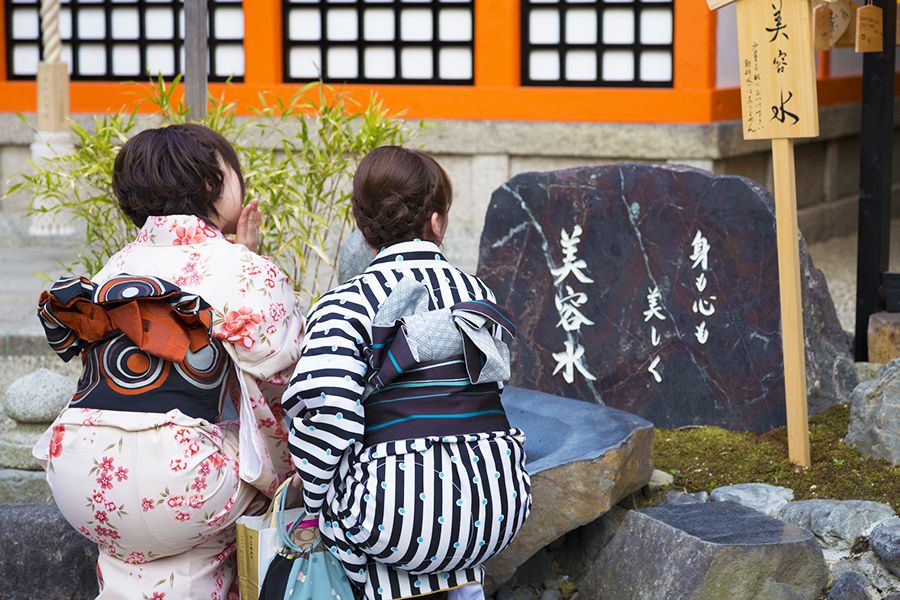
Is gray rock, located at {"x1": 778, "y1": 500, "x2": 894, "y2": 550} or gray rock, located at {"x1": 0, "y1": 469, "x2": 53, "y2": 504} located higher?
gray rock, located at {"x1": 778, "y1": 500, "x2": 894, "y2": 550}

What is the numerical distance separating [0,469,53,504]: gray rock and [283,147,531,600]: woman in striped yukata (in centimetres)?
245

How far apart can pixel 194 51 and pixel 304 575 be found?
319cm

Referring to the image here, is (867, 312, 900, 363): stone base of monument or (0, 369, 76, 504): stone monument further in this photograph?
(867, 312, 900, 363): stone base of monument

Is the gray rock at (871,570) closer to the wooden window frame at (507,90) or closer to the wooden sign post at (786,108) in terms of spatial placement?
the wooden sign post at (786,108)

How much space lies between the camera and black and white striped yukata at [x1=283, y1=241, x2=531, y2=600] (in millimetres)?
2854

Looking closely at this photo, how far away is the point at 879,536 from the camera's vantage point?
3756 mm

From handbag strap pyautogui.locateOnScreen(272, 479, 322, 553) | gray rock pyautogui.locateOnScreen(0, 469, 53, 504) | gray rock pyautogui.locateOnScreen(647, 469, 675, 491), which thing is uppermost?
handbag strap pyautogui.locateOnScreen(272, 479, 322, 553)

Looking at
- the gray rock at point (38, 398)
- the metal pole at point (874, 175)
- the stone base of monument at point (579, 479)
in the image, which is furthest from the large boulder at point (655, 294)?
the gray rock at point (38, 398)

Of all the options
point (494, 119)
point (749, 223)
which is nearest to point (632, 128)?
point (494, 119)

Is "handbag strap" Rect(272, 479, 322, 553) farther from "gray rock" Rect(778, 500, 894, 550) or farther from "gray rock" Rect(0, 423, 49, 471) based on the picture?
"gray rock" Rect(0, 423, 49, 471)

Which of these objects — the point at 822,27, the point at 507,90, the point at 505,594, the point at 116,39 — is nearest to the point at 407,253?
the point at 505,594

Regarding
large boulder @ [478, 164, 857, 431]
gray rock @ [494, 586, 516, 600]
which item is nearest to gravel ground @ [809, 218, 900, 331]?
large boulder @ [478, 164, 857, 431]

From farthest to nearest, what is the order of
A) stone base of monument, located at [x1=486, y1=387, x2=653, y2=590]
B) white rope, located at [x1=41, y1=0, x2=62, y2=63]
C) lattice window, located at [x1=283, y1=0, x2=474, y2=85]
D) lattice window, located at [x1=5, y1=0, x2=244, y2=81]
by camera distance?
lattice window, located at [x1=5, y1=0, x2=244, y2=81], lattice window, located at [x1=283, y1=0, x2=474, y2=85], white rope, located at [x1=41, y1=0, x2=62, y2=63], stone base of monument, located at [x1=486, y1=387, x2=653, y2=590]

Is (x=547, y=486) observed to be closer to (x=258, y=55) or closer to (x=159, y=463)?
(x=159, y=463)
